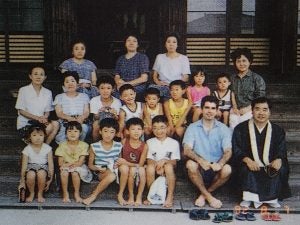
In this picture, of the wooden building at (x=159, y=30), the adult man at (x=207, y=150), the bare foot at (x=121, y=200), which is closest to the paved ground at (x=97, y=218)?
the bare foot at (x=121, y=200)

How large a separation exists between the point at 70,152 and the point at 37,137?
1.34ft

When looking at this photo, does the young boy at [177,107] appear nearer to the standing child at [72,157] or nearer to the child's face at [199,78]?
the child's face at [199,78]

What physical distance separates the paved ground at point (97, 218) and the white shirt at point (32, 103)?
4.26 feet

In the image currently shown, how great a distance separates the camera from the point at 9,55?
8328 mm

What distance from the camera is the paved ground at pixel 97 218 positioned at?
4555mm

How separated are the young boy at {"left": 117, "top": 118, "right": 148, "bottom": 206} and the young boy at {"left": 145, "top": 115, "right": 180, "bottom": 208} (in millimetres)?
75

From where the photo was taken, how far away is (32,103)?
5738mm

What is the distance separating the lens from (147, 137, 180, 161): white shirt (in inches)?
204

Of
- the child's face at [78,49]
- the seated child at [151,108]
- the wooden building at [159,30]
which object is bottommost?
the seated child at [151,108]

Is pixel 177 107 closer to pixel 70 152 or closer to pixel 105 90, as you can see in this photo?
pixel 105 90

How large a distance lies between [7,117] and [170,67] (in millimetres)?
2445

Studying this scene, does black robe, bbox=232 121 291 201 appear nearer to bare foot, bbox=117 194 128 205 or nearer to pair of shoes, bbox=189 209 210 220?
pair of shoes, bbox=189 209 210 220

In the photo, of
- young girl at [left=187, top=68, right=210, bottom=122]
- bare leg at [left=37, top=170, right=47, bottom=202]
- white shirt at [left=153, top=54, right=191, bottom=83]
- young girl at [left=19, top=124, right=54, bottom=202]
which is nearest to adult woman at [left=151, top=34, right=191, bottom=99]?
white shirt at [left=153, top=54, right=191, bottom=83]

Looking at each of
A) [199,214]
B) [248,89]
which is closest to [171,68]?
[248,89]
